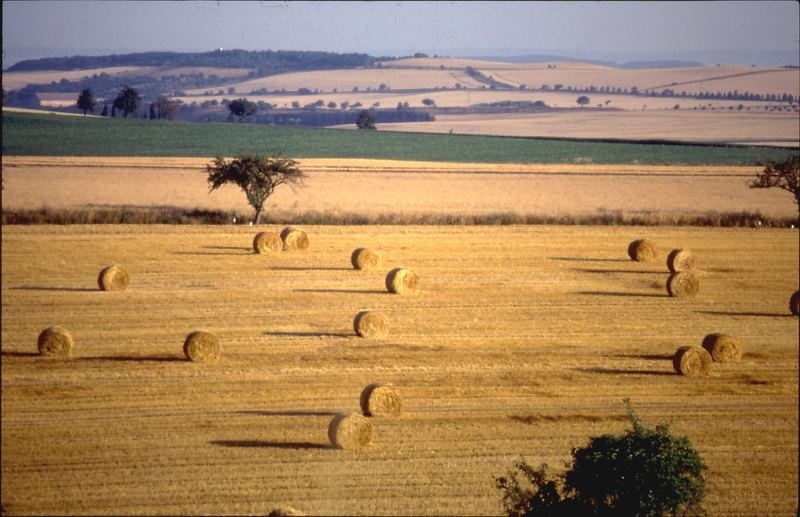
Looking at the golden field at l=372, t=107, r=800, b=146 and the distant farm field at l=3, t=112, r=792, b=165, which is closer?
the distant farm field at l=3, t=112, r=792, b=165

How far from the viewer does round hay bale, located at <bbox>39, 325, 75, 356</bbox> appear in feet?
72.7

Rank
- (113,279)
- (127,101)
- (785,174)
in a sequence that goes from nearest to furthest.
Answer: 1. (113,279)
2. (785,174)
3. (127,101)

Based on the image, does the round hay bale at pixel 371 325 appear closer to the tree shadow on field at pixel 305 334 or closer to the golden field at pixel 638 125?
the tree shadow on field at pixel 305 334

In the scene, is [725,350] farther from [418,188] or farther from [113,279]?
[418,188]

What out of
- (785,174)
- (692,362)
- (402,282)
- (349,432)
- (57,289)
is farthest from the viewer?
(785,174)

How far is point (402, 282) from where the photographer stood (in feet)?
99.4

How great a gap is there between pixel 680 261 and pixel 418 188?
1183 inches

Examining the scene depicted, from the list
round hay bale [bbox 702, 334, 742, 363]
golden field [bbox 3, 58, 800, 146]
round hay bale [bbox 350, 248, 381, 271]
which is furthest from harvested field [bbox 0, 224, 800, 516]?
golden field [bbox 3, 58, 800, 146]

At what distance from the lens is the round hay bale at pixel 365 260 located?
3362cm

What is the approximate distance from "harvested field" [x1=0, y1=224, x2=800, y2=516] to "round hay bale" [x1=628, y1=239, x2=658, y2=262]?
0.60 m

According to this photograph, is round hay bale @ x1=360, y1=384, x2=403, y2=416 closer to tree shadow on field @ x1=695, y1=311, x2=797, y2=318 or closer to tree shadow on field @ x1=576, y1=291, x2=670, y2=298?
tree shadow on field @ x1=695, y1=311, x2=797, y2=318

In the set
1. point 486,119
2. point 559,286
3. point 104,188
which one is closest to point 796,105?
point 486,119

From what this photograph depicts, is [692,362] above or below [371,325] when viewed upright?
below

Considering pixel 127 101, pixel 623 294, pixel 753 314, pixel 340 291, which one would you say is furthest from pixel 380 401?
pixel 127 101
